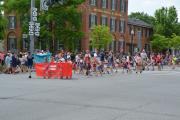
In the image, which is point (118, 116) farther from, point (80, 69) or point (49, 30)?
point (49, 30)

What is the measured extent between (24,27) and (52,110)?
4118 cm

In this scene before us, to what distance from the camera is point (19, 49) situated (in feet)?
200

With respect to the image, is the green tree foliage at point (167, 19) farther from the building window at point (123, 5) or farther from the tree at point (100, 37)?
the tree at point (100, 37)

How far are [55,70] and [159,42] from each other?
54.5 meters

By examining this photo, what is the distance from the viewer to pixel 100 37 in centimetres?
5909

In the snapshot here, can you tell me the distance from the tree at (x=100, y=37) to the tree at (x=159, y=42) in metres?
22.6

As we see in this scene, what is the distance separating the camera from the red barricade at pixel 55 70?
28047mm

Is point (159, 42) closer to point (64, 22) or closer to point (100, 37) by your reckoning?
point (100, 37)

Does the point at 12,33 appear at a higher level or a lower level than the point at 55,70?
higher

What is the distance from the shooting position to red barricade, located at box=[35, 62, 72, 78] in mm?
28047

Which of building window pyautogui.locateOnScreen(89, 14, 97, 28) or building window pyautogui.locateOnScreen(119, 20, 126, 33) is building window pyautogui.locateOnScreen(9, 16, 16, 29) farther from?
building window pyautogui.locateOnScreen(119, 20, 126, 33)

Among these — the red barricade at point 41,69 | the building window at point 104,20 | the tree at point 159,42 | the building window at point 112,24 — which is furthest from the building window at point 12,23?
the red barricade at point 41,69

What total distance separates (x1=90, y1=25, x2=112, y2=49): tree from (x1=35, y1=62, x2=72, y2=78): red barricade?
Answer: 30158mm

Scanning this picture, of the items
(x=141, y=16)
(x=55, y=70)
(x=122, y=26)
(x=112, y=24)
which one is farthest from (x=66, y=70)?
(x=141, y=16)
